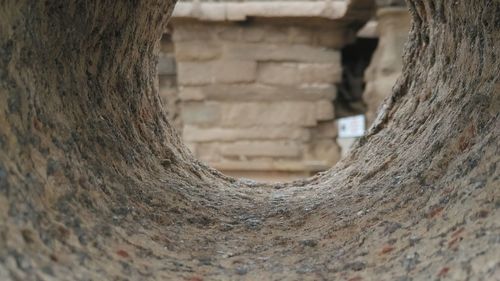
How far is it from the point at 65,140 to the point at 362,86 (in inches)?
159

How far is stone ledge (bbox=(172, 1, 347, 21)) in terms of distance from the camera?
4125 mm

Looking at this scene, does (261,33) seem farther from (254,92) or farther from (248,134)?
(248,134)

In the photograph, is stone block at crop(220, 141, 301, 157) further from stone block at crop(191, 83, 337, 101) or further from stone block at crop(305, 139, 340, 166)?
stone block at crop(191, 83, 337, 101)

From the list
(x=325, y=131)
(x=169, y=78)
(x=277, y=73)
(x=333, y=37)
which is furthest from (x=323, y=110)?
(x=169, y=78)

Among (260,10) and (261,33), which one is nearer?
(260,10)

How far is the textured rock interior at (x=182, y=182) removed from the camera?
3.13 feet

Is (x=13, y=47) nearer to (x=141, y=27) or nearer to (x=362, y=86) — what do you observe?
(x=141, y=27)

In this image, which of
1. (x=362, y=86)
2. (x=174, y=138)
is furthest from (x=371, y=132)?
(x=362, y=86)

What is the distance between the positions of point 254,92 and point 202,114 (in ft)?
1.24

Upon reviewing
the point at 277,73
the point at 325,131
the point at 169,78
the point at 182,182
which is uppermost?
the point at 169,78

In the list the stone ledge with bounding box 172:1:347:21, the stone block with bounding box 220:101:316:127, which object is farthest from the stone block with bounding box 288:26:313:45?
the stone block with bounding box 220:101:316:127

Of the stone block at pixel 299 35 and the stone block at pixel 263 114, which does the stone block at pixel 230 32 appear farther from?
the stone block at pixel 263 114

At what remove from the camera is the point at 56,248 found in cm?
91

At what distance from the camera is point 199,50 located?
426cm
